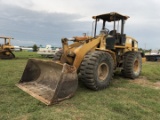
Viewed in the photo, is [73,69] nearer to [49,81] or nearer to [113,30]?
[49,81]

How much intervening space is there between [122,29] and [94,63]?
9.61 ft

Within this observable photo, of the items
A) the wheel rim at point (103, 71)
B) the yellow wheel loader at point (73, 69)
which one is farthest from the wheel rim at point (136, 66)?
the wheel rim at point (103, 71)

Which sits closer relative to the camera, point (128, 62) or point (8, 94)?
point (8, 94)

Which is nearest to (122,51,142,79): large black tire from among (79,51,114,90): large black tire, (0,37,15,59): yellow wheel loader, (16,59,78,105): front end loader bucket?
(79,51,114,90): large black tire

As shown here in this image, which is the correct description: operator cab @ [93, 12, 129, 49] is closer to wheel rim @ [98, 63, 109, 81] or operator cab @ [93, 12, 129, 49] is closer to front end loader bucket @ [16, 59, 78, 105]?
wheel rim @ [98, 63, 109, 81]

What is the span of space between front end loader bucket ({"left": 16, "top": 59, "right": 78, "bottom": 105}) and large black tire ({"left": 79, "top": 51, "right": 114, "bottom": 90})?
0.51 metres

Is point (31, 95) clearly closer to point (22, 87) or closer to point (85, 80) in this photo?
point (22, 87)

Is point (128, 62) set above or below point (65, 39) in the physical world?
below

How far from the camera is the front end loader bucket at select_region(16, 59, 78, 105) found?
455 cm

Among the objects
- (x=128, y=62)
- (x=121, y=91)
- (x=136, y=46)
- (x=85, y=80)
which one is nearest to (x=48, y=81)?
(x=85, y=80)

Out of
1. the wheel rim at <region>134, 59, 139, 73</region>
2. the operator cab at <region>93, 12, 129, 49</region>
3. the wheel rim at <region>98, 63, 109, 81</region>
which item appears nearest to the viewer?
Answer: the wheel rim at <region>98, 63, 109, 81</region>

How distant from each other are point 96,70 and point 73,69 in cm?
92

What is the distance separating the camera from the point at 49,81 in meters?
5.73

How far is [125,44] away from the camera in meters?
7.98
